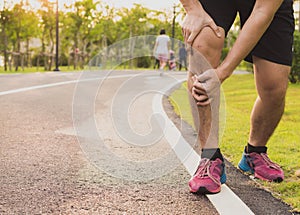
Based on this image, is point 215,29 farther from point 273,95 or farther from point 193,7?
point 273,95

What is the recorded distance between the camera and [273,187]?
108 inches

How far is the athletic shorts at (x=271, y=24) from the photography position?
257cm

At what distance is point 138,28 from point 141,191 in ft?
136

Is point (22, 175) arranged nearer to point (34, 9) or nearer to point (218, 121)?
point (218, 121)

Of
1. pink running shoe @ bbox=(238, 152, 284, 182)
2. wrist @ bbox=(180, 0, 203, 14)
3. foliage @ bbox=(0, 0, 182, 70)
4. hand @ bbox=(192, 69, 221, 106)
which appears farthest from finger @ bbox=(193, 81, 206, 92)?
foliage @ bbox=(0, 0, 182, 70)

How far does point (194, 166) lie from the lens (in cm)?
316

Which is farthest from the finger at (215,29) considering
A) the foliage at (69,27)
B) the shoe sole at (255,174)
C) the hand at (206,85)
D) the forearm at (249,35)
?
the foliage at (69,27)

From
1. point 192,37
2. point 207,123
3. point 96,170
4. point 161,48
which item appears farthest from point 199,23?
point 161,48

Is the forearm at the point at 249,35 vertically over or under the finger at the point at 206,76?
over

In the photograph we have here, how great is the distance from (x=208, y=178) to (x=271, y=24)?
0.94m

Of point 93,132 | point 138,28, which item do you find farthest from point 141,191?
point 138,28

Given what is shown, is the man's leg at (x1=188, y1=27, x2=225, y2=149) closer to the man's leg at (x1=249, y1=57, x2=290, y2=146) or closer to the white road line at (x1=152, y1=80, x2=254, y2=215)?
the white road line at (x1=152, y1=80, x2=254, y2=215)

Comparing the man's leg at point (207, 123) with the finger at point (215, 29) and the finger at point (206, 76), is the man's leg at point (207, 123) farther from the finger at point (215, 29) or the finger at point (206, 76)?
the finger at point (206, 76)

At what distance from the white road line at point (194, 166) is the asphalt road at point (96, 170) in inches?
1.8
